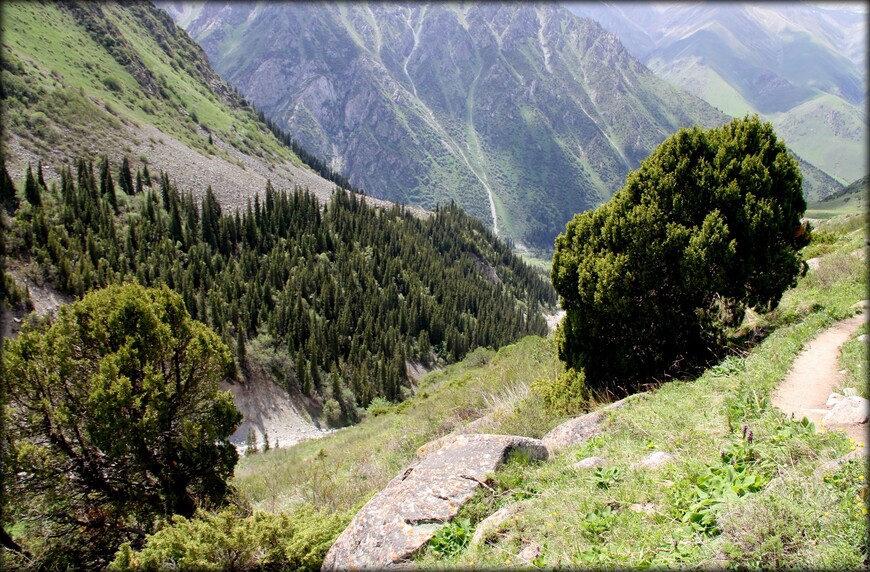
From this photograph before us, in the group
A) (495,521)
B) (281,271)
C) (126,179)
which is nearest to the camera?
(495,521)

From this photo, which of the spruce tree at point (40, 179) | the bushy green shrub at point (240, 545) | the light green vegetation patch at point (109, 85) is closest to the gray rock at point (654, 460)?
the bushy green shrub at point (240, 545)

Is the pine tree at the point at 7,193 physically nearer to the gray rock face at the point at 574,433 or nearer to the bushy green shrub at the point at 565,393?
the bushy green shrub at the point at 565,393

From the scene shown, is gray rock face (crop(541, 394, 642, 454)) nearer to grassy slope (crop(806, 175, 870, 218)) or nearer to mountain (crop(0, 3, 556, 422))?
mountain (crop(0, 3, 556, 422))

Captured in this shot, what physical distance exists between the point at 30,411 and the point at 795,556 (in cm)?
1812

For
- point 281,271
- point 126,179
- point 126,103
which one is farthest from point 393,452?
point 126,103

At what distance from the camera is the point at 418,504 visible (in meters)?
6.75

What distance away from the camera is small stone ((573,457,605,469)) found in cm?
698

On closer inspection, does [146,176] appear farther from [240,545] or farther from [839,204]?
[839,204]

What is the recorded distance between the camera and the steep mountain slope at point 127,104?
64.3 meters

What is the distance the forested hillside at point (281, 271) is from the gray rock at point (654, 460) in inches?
1830

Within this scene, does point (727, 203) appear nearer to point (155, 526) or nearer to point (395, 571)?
point (395, 571)

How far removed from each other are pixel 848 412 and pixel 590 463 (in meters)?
3.61

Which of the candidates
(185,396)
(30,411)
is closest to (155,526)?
(185,396)

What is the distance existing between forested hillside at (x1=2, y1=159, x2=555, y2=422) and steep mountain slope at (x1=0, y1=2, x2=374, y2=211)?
7.23m
